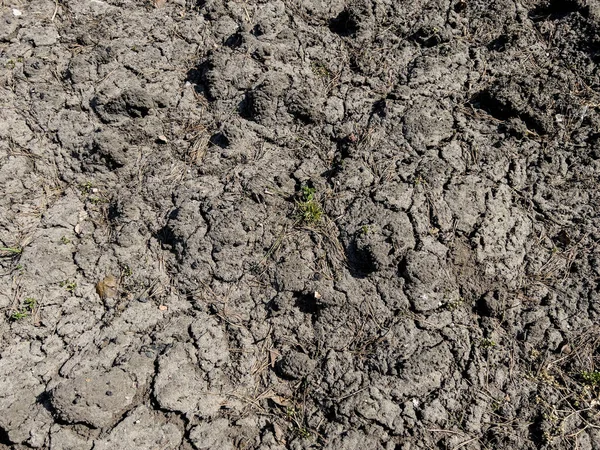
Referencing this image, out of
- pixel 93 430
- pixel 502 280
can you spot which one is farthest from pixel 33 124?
pixel 502 280

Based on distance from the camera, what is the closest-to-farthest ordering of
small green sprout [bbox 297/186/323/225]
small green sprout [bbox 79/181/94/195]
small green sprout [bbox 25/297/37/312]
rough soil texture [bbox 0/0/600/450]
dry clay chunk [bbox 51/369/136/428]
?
dry clay chunk [bbox 51/369/136/428], rough soil texture [bbox 0/0/600/450], small green sprout [bbox 25/297/37/312], small green sprout [bbox 297/186/323/225], small green sprout [bbox 79/181/94/195]

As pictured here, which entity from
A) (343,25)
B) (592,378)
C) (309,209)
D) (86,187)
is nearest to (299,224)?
(309,209)

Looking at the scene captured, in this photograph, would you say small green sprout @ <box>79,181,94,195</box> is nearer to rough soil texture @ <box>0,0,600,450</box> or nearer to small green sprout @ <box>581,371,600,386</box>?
rough soil texture @ <box>0,0,600,450</box>

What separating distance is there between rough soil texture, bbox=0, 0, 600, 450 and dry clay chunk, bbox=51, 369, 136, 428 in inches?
0.4

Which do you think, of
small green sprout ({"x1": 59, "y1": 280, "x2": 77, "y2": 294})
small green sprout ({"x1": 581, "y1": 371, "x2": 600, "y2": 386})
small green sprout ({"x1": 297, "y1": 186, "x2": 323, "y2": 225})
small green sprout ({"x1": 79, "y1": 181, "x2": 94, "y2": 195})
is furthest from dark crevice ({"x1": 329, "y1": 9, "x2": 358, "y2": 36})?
small green sprout ({"x1": 581, "y1": 371, "x2": 600, "y2": 386})

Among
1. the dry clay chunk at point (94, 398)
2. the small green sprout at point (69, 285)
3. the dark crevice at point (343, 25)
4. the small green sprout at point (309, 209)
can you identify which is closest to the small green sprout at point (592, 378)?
the small green sprout at point (309, 209)

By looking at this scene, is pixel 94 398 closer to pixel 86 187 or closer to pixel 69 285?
pixel 69 285

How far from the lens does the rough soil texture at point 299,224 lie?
2572 millimetres

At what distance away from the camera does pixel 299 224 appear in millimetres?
2973

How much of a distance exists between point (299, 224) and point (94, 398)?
152cm

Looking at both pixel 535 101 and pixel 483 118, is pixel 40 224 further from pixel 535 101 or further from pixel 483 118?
pixel 535 101

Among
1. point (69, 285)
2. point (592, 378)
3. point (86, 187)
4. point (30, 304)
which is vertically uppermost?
point (592, 378)

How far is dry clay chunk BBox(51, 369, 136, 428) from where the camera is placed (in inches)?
97.2

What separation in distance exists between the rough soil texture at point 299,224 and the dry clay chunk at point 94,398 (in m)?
0.01
